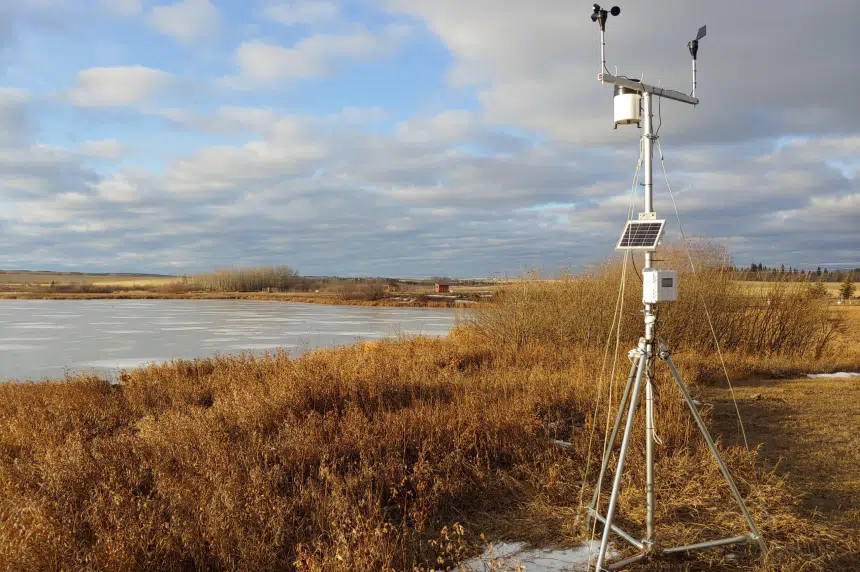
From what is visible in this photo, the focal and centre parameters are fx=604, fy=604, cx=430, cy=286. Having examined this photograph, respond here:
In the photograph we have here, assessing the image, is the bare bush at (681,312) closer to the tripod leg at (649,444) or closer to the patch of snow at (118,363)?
the patch of snow at (118,363)

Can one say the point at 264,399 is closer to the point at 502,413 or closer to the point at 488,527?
the point at 502,413

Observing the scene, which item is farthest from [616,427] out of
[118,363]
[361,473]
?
[118,363]

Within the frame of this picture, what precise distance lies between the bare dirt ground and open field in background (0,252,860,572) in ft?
0.15

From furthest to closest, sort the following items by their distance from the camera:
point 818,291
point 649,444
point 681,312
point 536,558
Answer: point 818,291, point 681,312, point 536,558, point 649,444

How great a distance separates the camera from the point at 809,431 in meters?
7.52

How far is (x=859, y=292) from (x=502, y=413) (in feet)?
206

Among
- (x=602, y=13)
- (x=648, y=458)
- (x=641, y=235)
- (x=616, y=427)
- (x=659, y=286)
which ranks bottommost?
(x=648, y=458)

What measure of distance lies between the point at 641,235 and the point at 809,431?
19.0 feet

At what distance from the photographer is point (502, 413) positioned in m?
6.52

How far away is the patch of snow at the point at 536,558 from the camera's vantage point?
387 cm

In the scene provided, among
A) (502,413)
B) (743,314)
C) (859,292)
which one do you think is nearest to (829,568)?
(502,413)

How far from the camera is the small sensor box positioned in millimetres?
3377

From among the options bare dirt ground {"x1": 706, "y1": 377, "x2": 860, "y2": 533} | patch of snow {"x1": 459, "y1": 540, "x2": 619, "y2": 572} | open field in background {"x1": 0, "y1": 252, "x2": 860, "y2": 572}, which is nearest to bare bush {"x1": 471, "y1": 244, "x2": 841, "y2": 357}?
bare dirt ground {"x1": 706, "y1": 377, "x2": 860, "y2": 533}

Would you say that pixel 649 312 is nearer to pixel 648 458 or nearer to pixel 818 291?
pixel 648 458
